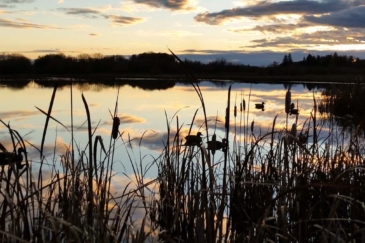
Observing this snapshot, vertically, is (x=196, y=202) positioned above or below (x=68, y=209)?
above

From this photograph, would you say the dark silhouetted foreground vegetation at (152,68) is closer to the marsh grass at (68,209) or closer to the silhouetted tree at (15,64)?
the silhouetted tree at (15,64)

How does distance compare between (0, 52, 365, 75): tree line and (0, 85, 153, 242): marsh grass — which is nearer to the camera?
(0, 85, 153, 242): marsh grass

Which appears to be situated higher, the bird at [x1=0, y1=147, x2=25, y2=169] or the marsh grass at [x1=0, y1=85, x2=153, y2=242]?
the bird at [x1=0, y1=147, x2=25, y2=169]

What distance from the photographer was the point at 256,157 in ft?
13.9

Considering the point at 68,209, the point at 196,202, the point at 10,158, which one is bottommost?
the point at 68,209

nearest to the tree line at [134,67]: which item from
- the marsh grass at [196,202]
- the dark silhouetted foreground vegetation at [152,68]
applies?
the dark silhouetted foreground vegetation at [152,68]

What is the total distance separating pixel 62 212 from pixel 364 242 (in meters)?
1.39

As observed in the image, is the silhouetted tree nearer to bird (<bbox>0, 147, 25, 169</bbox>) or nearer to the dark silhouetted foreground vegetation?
the dark silhouetted foreground vegetation

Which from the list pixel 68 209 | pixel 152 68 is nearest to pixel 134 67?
pixel 152 68

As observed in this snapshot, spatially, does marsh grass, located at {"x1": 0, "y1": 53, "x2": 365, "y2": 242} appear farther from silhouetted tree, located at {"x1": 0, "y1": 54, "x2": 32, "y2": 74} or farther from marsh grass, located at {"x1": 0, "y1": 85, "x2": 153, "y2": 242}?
silhouetted tree, located at {"x1": 0, "y1": 54, "x2": 32, "y2": 74}

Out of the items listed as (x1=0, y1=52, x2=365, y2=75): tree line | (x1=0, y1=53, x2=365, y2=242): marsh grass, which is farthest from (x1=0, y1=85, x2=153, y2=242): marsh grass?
(x1=0, y1=52, x2=365, y2=75): tree line

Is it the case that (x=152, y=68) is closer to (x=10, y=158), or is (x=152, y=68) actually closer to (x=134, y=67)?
(x=134, y=67)

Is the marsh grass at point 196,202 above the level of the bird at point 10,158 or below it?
below

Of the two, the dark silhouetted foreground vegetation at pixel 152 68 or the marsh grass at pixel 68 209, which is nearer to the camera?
the marsh grass at pixel 68 209
